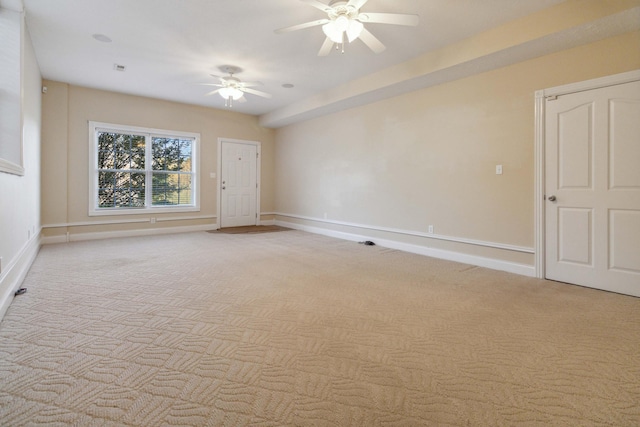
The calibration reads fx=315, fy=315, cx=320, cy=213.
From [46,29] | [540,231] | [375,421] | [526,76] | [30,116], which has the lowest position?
[375,421]

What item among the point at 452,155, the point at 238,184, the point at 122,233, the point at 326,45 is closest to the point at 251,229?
the point at 238,184

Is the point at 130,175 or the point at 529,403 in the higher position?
the point at 130,175

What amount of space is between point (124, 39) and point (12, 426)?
13.8 feet

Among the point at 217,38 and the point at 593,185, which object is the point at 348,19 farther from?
the point at 593,185

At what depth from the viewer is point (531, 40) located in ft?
10.7

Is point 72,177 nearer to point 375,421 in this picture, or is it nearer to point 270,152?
point 270,152

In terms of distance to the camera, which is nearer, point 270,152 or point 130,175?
point 130,175

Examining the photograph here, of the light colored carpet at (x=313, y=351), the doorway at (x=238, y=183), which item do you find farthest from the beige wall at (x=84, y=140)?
the light colored carpet at (x=313, y=351)

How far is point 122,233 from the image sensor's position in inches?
247

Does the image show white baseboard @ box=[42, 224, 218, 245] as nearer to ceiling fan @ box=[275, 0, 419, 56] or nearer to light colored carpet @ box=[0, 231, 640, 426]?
light colored carpet @ box=[0, 231, 640, 426]

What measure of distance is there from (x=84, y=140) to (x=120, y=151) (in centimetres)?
61

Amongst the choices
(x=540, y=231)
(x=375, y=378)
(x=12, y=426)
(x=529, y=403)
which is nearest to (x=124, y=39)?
(x=12, y=426)

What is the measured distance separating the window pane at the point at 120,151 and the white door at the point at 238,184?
1.73m

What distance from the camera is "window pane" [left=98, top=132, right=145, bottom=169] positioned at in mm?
6109
